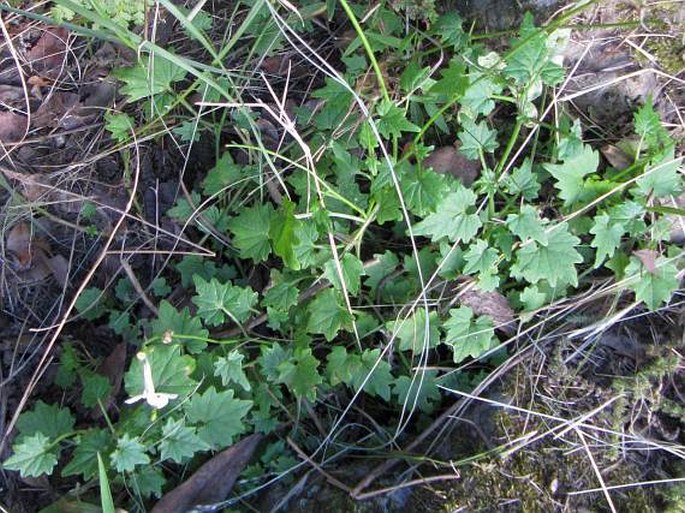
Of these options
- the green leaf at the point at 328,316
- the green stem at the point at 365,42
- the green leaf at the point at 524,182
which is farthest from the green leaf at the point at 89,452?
the green leaf at the point at 524,182

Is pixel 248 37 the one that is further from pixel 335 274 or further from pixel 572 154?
pixel 572 154

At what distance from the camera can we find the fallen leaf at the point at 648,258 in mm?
1881

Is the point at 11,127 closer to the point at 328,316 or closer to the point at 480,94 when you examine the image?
the point at 328,316

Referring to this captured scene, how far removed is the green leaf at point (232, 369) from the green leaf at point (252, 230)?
0.32 meters

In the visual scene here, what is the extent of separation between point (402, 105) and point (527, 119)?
0.45m

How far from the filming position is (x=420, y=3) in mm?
2223

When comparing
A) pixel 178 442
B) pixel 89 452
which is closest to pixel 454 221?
A: pixel 178 442

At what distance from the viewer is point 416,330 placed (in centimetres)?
199

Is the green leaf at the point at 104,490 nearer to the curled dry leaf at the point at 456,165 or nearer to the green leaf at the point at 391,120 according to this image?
the green leaf at the point at 391,120

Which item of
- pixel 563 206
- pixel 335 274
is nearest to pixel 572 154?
pixel 563 206

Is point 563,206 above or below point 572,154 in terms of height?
below

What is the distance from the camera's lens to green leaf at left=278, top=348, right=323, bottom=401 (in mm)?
1922

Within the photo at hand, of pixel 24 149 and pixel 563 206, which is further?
pixel 24 149

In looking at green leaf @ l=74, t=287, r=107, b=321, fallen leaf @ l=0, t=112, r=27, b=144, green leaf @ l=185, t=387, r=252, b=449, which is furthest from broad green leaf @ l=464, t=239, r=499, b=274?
fallen leaf @ l=0, t=112, r=27, b=144
